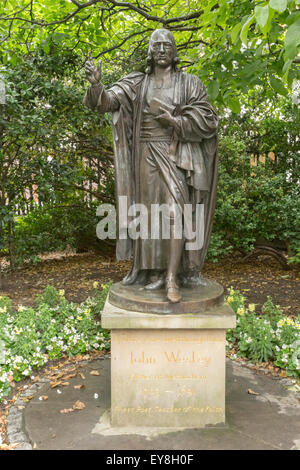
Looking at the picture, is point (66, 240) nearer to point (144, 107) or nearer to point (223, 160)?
point (223, 160)

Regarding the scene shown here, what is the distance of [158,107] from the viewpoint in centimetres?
346

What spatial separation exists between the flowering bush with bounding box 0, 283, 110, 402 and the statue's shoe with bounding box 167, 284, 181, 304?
1959 mm

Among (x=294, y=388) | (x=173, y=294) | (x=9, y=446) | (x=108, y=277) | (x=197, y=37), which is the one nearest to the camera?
(x=9, y=446)

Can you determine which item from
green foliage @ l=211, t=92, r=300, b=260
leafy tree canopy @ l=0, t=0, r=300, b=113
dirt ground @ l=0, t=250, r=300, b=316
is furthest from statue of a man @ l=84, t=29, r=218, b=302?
green foliage @ l=211, t=92, r=300, b=260

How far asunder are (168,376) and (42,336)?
6.80 ft

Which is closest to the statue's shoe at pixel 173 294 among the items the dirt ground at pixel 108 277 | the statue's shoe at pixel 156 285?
the statue's shoe at pixel 156 285

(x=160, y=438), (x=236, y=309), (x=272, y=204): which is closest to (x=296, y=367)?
(x=236, y=309)

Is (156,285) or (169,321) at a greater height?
(156,285)

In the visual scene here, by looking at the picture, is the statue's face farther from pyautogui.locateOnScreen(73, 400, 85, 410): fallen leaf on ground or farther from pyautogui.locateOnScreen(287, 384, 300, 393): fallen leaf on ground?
pyautogui.locateOnScreen(287, 384, 300, 393): fallen leaf on ground

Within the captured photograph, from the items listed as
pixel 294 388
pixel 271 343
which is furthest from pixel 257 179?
pixel 294 388

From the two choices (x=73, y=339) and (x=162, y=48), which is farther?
(x=73, y=339)

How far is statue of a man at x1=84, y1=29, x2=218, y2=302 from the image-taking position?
3.45 m

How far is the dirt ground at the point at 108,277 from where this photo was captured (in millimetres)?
7379

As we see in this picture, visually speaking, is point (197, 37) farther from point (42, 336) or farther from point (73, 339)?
point (42, 336)
